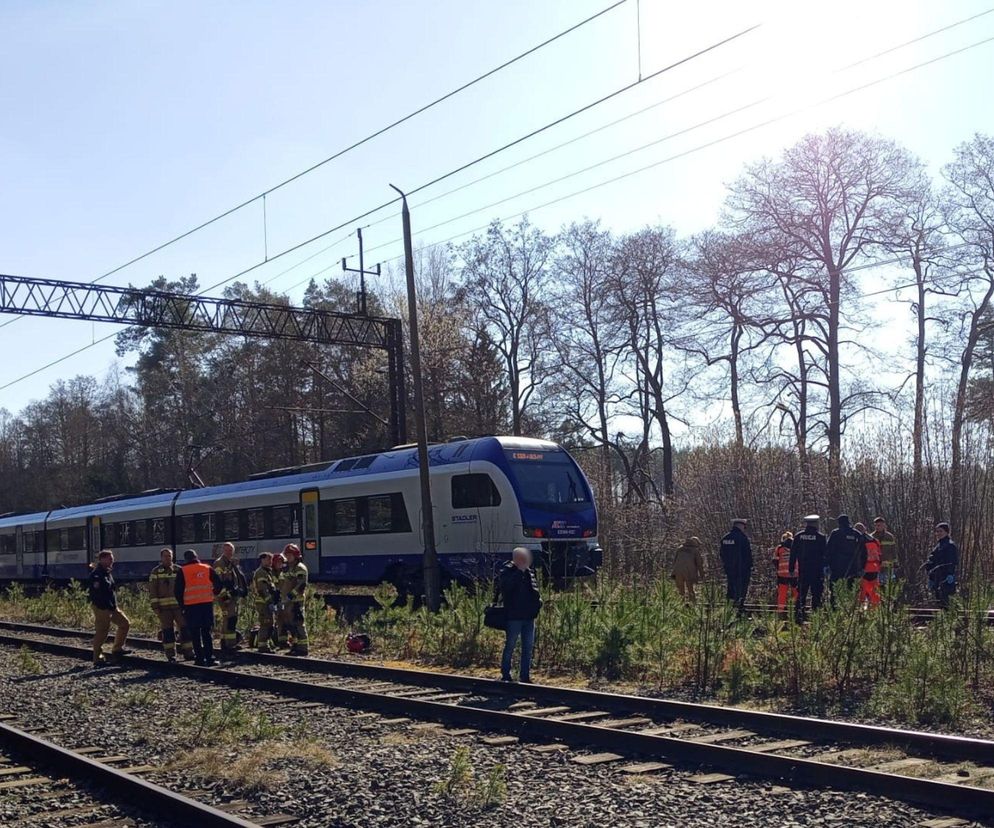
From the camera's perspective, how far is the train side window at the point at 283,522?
25.5 m

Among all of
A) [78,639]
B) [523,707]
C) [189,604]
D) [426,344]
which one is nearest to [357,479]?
[78,639]

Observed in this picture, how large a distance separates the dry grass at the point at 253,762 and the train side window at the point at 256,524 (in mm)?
17306

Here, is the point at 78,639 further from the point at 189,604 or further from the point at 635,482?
the point at 635,482

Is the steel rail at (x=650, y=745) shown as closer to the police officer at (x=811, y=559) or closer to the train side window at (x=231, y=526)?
the police officer at (x=811, y=559)

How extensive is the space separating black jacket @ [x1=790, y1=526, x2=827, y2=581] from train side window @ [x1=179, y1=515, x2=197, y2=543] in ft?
58.5

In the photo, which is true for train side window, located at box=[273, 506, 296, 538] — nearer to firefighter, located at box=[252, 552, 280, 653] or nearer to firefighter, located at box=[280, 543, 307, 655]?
firefighter, located at box=[252, 552, 280, 653]

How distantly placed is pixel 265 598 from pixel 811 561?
8.20 m

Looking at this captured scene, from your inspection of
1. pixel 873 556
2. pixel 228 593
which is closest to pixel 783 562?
pixel 873 556

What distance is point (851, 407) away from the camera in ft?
116

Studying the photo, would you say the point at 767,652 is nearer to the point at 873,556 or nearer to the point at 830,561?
the point at 830,561

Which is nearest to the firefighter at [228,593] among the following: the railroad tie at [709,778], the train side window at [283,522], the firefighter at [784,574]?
the train side window at [283,522]

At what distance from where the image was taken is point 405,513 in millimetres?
22125

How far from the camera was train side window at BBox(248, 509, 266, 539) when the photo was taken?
26.4 metres

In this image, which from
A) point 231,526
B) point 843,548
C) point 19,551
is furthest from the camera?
point 19,551
